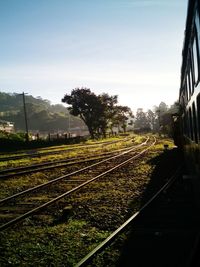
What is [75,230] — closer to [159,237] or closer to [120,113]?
[159,237]

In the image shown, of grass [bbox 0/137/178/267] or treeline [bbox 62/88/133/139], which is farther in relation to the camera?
treeline [bbox 62/88/133/139]

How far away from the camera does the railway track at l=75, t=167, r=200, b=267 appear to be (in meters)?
5.80

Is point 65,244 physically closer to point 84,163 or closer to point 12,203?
point 12,203

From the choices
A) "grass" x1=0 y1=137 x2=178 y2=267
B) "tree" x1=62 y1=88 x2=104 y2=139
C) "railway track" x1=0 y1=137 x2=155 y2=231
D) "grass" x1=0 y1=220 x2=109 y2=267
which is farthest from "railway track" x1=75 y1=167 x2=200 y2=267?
"tree" x1=62 y1=88 x2=104 y2=139

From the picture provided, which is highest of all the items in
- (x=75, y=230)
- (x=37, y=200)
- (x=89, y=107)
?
(x=89, y=107)

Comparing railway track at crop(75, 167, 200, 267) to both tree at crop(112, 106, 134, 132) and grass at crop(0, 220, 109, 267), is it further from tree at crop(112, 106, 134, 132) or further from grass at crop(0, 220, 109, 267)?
tree at crop(112, 106, 134, 132)

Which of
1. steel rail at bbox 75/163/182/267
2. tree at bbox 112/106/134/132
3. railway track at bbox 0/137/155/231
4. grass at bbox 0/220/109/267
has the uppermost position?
tree at bbox 112/106/134/132

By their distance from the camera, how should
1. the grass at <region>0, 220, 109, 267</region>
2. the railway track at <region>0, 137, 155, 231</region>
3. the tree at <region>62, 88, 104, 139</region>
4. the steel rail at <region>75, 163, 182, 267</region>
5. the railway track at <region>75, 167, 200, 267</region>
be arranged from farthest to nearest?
the tree at <region>62, 88, 104, 139</region> < the railway track at <region>0, 137, 155, 231</region> < the grass at <region>0, 220, 109, 267</region> < the railway track at <region>75, 167, 200, 267</region> < the steel rail at <region>75, 163, 182, 267</region>

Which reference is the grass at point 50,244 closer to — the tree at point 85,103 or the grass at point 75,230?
the grass at point 75,230

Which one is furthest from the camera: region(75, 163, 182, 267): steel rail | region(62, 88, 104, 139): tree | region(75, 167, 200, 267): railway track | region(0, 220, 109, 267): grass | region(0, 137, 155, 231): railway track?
region(62, 88, 104, 139): tree

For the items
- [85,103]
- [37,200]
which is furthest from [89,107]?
[37,200]

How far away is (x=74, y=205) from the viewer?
397 inches

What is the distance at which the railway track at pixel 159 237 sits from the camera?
5.80 meters

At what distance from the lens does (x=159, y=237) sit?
6922mm
